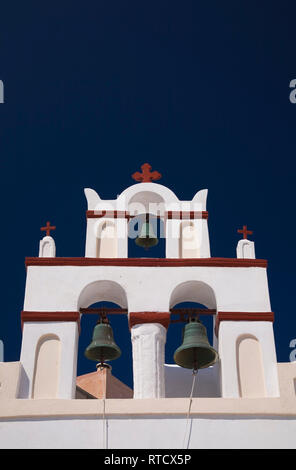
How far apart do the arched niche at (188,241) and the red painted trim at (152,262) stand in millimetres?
514

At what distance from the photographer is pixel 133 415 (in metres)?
9.20

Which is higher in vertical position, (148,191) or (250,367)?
(148,191)

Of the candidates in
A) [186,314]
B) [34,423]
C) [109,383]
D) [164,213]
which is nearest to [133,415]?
[34,423]

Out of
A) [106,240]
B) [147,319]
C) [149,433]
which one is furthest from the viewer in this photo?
[106,240]

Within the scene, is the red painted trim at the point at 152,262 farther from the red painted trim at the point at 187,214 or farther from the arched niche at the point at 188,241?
the red painted trim at the point at 187,214

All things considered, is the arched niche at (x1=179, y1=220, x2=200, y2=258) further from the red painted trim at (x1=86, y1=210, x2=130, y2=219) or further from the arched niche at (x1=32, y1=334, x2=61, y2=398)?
the arched niche at (x1=32, y1=334, x2=61, y2=398)

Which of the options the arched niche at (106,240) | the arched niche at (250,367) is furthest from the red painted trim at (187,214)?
the arched niche at (250,367)

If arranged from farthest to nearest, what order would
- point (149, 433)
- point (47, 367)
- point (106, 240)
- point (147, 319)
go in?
1. point (106, 240)
2. point (147, 319)
3. point (47, 367)
4. point (149, 433)

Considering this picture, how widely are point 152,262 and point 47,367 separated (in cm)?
219

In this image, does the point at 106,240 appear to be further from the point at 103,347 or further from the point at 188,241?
the point at 103,347

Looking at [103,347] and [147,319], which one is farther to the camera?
[103,347]

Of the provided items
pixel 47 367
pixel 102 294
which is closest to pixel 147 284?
pixel 102 294

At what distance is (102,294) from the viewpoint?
11016 mm
